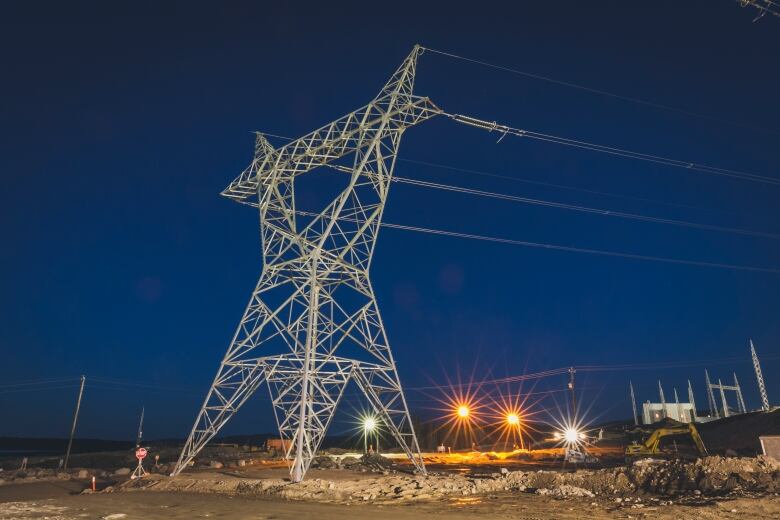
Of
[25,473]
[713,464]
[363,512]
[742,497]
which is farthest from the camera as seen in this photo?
[25,473]

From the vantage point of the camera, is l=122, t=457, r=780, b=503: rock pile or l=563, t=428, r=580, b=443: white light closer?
l=122, t=457, r=780, b=503: rock pile

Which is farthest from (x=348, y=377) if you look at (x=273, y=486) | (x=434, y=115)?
(x=434, y=115)

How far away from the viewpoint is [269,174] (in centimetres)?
2183

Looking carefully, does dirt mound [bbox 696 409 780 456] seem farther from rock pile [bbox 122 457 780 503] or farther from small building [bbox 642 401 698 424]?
rock pile [bbox 122 457 780 503]

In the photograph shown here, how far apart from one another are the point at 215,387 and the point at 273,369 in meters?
2.44

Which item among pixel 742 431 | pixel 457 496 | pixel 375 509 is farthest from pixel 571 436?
pixel 375 509

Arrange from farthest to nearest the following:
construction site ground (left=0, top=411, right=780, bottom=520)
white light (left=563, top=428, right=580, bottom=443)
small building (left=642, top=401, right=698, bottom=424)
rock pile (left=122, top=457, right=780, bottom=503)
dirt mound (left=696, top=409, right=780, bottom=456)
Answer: small building (left=642, top=401, right=698, bottom=424) → dirt mound (left=696, top=409, right=780, bottom=456) → white light (left=563, top=428, right=580, bottom=443) → rock pile (left=122, top=457, right=780, bottom=503) → construction site ground (left=0, top=411, right=780, bottom=520)

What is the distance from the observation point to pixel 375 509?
44.7ft

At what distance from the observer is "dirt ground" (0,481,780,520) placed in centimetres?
1234

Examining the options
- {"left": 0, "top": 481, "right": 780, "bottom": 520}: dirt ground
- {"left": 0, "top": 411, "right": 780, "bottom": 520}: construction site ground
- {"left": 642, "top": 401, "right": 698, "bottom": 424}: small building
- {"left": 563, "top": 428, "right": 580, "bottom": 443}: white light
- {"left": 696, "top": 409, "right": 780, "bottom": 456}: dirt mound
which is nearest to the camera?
{"left": 0, "top": 481, "right": 780, "bottom": 520}: dirt ground

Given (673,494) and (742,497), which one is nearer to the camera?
(742,497)

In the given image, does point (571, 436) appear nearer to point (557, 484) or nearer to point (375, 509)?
point (557, 484)

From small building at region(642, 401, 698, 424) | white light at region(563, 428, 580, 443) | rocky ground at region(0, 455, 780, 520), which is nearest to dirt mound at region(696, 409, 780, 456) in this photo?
white light at region(563, 428, 580, 443)

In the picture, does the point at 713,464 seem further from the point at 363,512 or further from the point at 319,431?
the point at 319,431
